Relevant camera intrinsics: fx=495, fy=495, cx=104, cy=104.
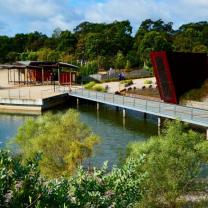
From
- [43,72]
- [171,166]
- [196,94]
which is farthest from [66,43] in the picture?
[171,166]

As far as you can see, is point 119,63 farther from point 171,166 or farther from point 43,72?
point 171,166

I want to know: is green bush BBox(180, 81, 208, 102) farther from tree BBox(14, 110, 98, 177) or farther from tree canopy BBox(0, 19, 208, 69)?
tree canopy BBox(0, 19, 208, 69)

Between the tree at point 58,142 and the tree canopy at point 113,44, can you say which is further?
the tree canopy at point 113,44

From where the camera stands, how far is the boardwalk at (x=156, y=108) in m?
28.8

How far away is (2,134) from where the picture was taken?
107 feet

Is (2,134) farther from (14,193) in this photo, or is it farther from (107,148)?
(14,193)

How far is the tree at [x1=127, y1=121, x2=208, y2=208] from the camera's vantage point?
14016 mm

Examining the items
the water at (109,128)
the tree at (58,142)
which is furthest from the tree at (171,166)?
the water at (109,128)

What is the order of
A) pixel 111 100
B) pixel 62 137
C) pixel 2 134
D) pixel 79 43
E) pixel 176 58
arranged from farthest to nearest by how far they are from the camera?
pixel 79 43
pixel 111 100
pixel 176 58
pixel 2 134
pixel 62 137

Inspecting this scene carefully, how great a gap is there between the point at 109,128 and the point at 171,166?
69.5ft

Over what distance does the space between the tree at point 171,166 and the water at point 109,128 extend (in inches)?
323

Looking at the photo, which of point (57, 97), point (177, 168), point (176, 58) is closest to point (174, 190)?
point (177, 168)

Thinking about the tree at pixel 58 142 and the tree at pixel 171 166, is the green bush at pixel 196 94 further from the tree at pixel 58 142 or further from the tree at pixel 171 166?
the tree at pixel 171 166

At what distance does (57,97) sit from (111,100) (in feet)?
28.7
